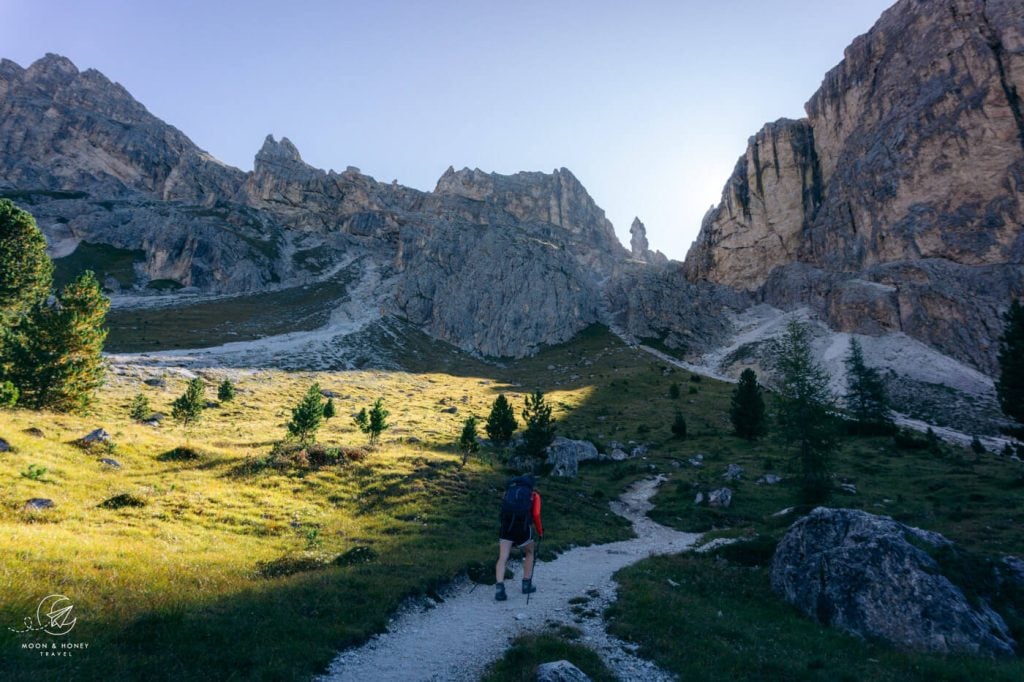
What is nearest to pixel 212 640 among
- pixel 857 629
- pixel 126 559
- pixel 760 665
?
pixel 126 559

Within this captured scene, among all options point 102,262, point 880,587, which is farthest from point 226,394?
point 102,262

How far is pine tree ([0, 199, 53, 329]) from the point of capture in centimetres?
3612

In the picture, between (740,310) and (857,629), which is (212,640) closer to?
(857,629)

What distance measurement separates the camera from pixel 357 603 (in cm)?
1202

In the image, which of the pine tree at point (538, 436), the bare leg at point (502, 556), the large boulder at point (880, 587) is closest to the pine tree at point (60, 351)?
the pine tree at point (538, 436)

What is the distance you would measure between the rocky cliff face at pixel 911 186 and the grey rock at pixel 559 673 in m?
117

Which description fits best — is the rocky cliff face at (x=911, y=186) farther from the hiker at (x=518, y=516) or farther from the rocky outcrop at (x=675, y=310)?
the hiker at (x=518, y=516)

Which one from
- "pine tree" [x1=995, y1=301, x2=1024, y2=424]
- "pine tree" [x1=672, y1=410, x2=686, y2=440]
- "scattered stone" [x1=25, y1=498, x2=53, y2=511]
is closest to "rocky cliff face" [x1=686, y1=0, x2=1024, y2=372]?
"pine tree" [x1=995, y1=301, x2=1024, y2=424]

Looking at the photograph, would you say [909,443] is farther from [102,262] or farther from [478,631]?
[102,262]

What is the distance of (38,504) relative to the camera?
16.4 metres

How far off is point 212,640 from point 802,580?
16.4m

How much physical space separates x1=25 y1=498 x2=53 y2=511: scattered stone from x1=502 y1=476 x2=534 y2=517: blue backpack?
16.7 metres

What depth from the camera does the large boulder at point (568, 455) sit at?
41656 millimetres

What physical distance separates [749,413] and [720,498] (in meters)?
24.2
